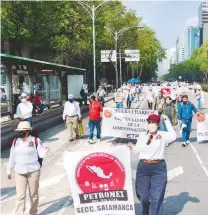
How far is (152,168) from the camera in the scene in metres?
5.90

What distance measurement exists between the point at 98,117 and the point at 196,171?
5040 mm

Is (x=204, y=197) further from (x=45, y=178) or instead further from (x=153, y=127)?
(x=45, y=178)

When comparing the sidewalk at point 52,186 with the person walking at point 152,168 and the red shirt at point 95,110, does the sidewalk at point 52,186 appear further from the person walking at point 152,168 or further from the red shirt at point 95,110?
the person walking at point 152,168

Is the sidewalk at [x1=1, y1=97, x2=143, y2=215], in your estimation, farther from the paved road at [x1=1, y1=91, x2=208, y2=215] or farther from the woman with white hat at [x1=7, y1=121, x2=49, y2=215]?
the woman with white hat at [x1=7, y1=121, x2=49, y2=215]

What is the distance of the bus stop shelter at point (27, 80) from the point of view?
18.3m

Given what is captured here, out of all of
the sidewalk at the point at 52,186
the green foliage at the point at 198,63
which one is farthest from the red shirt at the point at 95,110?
the green foliage at the point at 198,63

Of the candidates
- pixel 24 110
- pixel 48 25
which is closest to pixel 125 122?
pixel 24 110

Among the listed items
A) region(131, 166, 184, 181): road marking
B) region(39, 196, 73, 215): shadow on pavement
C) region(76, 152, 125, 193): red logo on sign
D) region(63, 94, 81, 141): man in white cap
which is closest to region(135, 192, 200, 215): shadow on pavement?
region(76, 152, 125, 193): red logo on sign

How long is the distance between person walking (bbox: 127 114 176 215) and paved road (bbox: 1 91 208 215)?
930mm

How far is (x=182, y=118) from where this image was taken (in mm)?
13172

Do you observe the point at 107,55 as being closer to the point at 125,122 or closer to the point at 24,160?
the point at 125,122

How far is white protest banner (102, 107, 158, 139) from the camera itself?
13414mm

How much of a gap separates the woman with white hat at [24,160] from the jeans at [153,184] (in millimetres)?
1568

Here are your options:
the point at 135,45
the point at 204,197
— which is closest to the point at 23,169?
the point at 204,197
